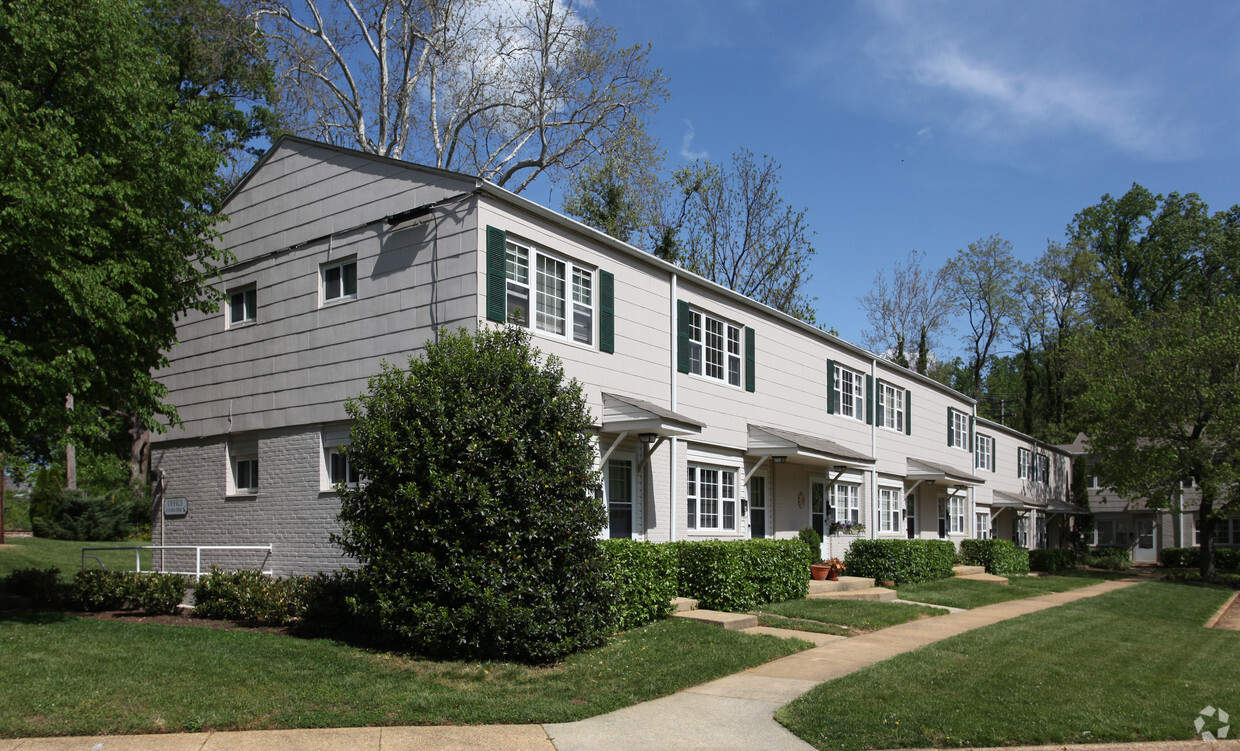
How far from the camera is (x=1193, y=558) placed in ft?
125

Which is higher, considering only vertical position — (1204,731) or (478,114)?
(478,114)

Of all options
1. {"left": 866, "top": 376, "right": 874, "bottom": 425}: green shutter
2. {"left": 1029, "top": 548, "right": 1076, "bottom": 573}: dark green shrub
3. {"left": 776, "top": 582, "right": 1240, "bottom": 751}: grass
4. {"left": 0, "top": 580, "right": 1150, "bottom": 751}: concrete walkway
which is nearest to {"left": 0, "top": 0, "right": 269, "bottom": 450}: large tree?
{"left": 0, "top": 580, "right": 1150, "bottom": 751}: concrete walkway

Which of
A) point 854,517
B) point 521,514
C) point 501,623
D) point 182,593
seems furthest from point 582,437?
point 854,517

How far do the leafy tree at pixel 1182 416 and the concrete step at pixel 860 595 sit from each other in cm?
1563

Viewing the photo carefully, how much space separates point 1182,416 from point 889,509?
11003 millimetres

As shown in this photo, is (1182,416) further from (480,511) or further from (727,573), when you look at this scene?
(480,511)

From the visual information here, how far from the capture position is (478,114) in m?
27.9

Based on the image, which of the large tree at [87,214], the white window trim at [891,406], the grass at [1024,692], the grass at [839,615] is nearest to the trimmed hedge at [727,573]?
the grass at [839,615]

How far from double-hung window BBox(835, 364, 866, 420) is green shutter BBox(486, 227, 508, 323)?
1261 centimetres

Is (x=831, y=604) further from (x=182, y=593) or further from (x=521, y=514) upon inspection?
(x=182, y=593)

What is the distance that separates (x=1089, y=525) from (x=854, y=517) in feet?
96.1

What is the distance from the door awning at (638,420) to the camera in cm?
1345

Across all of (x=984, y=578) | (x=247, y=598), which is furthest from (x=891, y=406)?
(x=247, y=598)

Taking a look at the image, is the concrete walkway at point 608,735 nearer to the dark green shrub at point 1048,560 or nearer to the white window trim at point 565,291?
the white window trim at point 565,291
